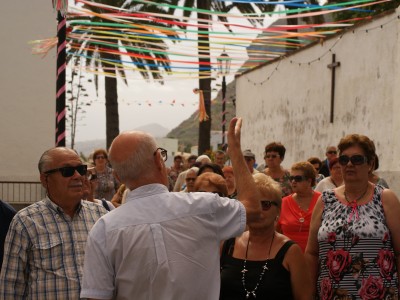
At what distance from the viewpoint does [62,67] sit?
34.5ft

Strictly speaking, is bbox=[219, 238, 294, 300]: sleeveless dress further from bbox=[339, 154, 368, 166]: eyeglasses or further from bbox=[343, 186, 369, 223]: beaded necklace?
bbox=[339, 154, 368, 166]: eyeglasses

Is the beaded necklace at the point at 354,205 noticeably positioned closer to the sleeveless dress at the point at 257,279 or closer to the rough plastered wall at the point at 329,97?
the sleeveless dress at the point at 257,279

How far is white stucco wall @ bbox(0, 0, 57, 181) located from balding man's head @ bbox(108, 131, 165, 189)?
1645 cm

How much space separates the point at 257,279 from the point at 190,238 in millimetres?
1247

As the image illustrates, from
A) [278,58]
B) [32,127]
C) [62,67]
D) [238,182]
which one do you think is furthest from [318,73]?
[238,182]

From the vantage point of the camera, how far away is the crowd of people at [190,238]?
329 cm

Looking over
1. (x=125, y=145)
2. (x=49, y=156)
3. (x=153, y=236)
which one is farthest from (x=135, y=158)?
(x=49, y=156)

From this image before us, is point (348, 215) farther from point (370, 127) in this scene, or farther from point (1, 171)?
point (1, 171)

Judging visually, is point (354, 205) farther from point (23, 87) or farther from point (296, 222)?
point (23, 87)

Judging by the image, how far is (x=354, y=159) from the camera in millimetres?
5195

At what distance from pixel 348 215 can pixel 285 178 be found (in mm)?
4224

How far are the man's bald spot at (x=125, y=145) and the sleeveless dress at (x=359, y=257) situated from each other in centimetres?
212

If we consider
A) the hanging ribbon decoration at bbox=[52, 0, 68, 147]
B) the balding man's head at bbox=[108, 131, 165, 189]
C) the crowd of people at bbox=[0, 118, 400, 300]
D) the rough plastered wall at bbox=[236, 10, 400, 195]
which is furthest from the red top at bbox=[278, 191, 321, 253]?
the rough plastered wall at bbox=[236, 10, 400, 195]

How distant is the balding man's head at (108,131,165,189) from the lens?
3.36 metres
